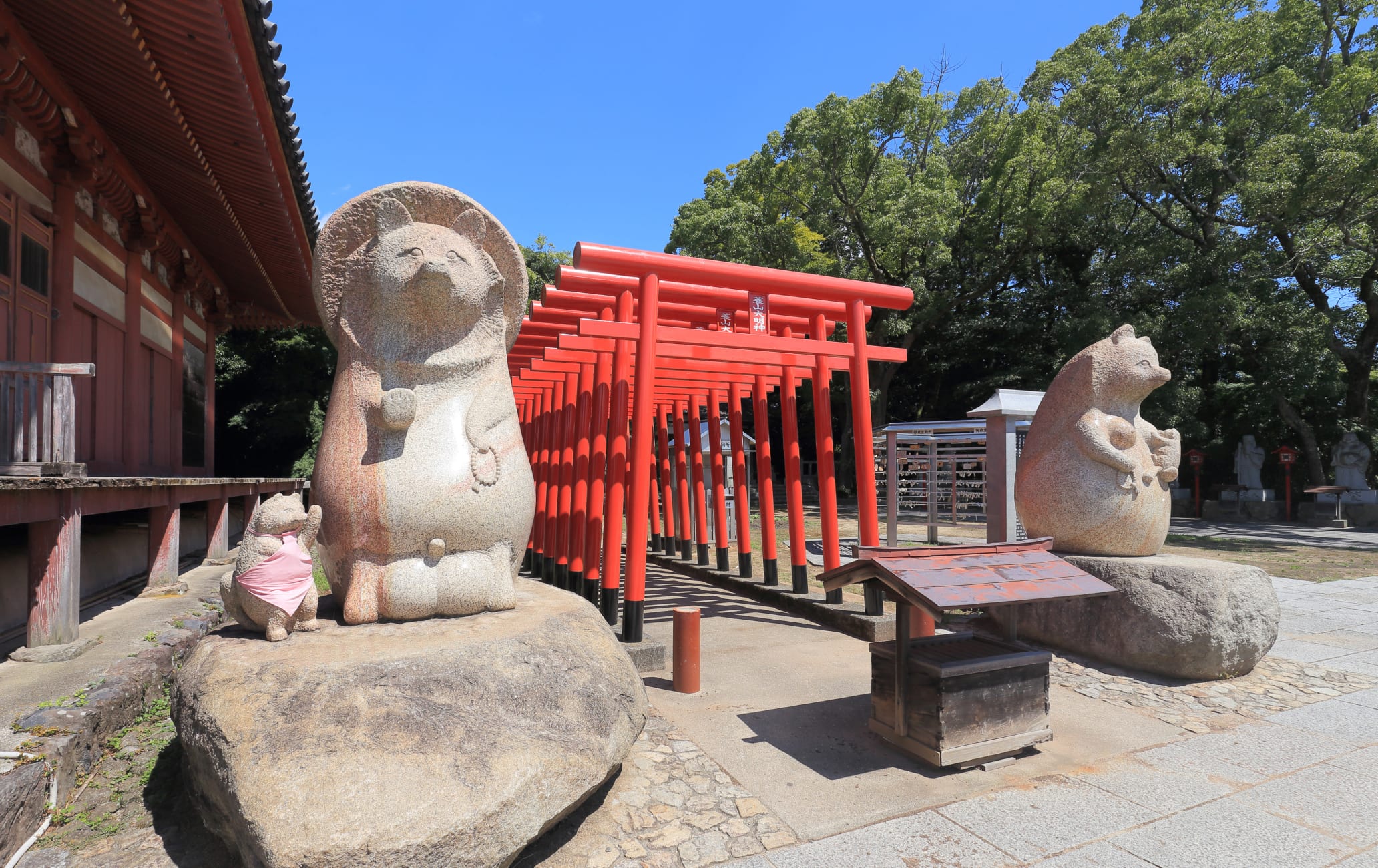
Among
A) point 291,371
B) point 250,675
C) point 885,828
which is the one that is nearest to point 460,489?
point 250,675

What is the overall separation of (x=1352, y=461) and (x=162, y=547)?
24.8 meters

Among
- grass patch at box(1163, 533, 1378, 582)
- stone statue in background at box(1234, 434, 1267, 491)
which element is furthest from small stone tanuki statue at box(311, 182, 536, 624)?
stone statue in background at box(1234, 434, 1267, 491)

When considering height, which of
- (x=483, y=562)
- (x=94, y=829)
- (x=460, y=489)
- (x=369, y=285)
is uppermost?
(x=369, y=285)

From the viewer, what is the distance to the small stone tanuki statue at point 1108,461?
613cm

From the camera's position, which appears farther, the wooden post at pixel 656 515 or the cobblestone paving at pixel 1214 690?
the wooden post at pixel 656 515

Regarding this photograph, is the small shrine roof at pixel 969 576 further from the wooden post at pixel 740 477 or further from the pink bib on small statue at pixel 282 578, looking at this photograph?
the wooden post at pixel 740 477

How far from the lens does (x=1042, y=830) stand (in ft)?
10.9

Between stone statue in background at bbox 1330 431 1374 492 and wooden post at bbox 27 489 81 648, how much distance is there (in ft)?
80.3

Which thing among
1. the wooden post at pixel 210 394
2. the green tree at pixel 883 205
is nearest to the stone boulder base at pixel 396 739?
the wooden post at pixel 210 394

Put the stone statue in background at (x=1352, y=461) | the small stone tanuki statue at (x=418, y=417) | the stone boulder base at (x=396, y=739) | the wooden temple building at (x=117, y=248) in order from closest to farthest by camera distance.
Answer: the stone boulder base at (x=396, y=739), the small stone tanuki statue at (x=418, y=417), the wooden temple building at (x=117, y=248), the stone statue in background at (x=1352, y=461)

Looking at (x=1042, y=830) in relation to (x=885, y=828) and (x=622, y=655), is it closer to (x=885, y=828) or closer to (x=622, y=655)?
(x=885, y=828)

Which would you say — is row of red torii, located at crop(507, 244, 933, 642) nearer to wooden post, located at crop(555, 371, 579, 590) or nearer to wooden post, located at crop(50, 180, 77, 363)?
wooden post, located at crop(555, 371, 579, 590)

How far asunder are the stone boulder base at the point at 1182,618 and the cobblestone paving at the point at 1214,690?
145 millimetres

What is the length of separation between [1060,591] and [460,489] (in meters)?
3.25
